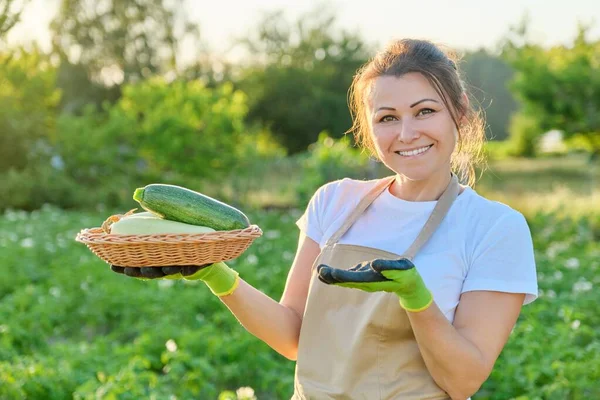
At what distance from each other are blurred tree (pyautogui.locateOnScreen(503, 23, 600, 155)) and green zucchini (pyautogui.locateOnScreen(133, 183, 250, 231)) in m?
24.1

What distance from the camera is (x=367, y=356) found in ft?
6.73

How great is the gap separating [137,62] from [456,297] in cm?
3614

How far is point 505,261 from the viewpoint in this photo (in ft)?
6.55

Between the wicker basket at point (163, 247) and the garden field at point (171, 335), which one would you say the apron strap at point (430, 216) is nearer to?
the wicker basket at point (163, 247)

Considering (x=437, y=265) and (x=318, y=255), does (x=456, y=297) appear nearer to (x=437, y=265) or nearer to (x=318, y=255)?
(x=437, y=265)

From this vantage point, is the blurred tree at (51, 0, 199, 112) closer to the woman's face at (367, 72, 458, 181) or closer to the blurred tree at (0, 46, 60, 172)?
the blurred tree at (0, 46, 60, 172)

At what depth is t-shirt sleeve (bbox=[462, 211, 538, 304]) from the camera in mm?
1982

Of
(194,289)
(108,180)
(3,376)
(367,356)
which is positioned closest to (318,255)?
(367,356)

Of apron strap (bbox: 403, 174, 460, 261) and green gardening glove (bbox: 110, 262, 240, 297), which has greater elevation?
apron strap (bbox: 403, 174, 460, 261)

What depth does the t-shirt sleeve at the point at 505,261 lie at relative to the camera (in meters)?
1.98

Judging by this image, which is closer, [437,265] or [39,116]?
[437,265]

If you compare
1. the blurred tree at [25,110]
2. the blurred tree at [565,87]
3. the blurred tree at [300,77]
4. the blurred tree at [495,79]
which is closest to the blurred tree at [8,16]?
the blurred tree at [25,110]

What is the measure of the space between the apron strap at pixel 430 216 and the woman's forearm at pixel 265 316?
25 centimetres

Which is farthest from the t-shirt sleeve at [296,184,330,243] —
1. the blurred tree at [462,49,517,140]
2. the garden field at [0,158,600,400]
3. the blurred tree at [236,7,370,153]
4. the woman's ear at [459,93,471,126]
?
the blurred tree at [462,49,517,140]
